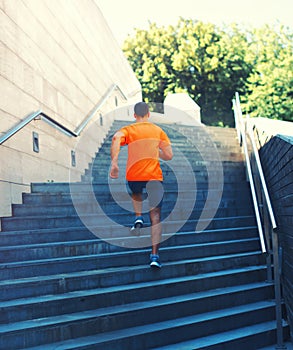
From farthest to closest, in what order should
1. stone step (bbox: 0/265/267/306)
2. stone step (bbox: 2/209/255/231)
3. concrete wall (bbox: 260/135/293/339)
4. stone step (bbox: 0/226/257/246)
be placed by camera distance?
1. stone step (bbox: 2/209/255/231)
2. stone step (bbox: 0/226/257/246)
3. concrete wall (bbox: 260/135/293/339)
4. stone step (bbox: 0/265/267/306)

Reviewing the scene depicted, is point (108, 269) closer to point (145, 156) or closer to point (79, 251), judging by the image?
point (79, 251)

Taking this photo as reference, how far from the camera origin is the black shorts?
14.9ft

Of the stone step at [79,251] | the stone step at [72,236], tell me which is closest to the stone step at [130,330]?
the stone step at [79,251]

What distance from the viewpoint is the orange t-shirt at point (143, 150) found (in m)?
4.57

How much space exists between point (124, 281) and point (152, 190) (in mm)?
934

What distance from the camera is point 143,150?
4562mm

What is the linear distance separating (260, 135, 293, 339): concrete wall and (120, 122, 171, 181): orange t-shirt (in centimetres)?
122

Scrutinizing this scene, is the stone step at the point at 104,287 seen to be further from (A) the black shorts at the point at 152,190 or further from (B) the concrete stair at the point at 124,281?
(A) the black shorts at the point at 152,190

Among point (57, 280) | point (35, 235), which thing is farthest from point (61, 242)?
point (57, 280)

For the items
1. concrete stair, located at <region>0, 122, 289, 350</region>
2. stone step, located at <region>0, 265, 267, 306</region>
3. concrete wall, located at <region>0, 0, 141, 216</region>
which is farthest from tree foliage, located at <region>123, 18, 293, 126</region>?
stone step, located at <region>0, 265, 267, 306</region>

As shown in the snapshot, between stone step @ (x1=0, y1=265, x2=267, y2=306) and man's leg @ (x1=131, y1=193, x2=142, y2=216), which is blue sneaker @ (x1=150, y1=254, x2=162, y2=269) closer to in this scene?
stone step @ (x1=0, y1=265, x2=267, y2=306)

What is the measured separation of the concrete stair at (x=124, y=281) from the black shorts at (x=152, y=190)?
539mm

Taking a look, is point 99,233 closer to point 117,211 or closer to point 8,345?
point 117,211

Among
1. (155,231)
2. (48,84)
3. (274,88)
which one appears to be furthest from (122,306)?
(274,88)
